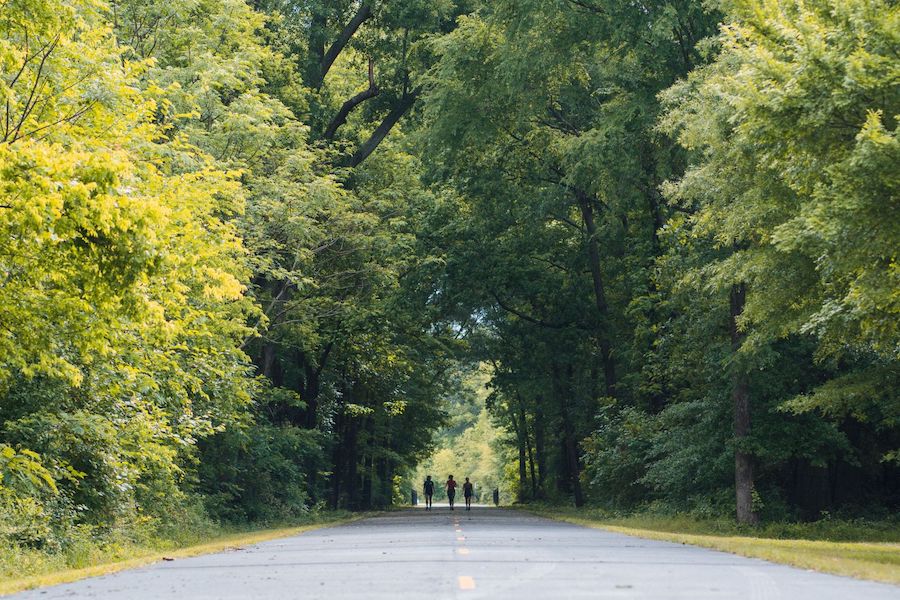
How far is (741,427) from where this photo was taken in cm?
2670

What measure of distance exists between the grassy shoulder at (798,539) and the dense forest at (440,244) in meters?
1.11

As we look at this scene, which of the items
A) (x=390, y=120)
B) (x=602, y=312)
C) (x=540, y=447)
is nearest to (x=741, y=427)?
(x=602, y=312)

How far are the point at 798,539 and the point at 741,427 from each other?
12.3 feet

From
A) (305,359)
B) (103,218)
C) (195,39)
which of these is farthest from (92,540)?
(305,359)

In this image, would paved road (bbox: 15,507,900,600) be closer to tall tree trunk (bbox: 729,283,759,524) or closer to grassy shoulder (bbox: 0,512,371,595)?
grassy shoulder (bbox: 0,512,371,595)

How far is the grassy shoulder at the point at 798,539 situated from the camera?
12.9 m

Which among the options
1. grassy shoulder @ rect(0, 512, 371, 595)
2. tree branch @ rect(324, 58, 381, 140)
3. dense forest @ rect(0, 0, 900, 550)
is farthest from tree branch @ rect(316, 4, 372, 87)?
grassy shoulder @ rect(0, 512, 371, 595)

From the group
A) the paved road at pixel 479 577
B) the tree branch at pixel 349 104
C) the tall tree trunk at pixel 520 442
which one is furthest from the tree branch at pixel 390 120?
the tall tree trunk at pixel 520 442

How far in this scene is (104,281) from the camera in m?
13.6

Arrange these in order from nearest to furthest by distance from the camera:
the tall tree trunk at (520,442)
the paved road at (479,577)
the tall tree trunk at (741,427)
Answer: the paved road at (479,577) → the tall tree trunk at (741,427) → the tall tree trunk at (520,442)

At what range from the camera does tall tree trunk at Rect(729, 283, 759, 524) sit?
26.4 m

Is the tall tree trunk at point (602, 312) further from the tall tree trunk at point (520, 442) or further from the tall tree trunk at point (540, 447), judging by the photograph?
the tall tree trunk at point (520, 442)

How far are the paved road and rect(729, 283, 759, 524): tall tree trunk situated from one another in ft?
32.5

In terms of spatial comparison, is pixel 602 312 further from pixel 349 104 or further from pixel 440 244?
pixel 349 104
